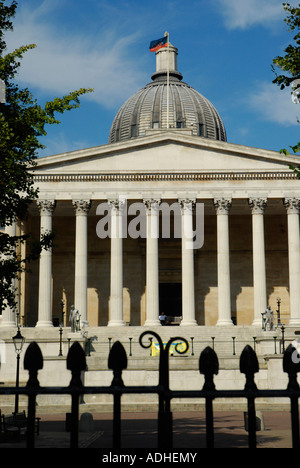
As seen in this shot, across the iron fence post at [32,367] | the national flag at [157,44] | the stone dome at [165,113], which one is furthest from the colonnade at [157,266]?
the iron fence post at [32,367]

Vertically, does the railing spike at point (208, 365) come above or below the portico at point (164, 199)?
below

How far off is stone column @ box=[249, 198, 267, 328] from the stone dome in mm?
30671

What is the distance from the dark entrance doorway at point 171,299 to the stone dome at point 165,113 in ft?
86.6

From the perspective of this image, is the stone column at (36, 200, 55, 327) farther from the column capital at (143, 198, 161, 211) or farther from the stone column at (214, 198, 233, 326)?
the stone column at (214, 198, 233, 326)

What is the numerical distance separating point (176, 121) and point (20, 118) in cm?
6359

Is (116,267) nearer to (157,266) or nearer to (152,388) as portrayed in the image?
(157,266)

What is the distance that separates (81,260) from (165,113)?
35938 mm

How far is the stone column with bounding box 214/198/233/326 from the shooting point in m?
51.2

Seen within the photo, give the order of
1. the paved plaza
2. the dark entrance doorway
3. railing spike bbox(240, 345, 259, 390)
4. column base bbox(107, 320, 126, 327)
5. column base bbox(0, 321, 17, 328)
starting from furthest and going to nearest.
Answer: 1. the dark entrance doorway
2. column base bbox(107, 320, 126, 327)
3. column base bbox(0, 321, 17, 328)
4. the paved plaza
5. railing spike bbox(240, 345, 259, 390)

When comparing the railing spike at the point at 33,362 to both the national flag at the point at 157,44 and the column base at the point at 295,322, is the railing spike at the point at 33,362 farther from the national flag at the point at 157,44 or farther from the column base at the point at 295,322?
the national flag at the point at 157,44

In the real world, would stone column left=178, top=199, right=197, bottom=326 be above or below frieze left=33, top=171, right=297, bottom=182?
below

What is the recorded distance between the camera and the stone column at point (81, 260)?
51031mm

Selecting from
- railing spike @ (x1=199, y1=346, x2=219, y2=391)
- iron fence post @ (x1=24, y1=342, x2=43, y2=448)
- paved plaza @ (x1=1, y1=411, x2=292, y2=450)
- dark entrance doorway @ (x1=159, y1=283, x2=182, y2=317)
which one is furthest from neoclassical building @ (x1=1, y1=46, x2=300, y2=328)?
railing spike @ (x1=199, y1=346, x2=219, y2=391)

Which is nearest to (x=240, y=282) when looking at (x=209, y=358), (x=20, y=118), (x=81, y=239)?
(x=81, y=239)
